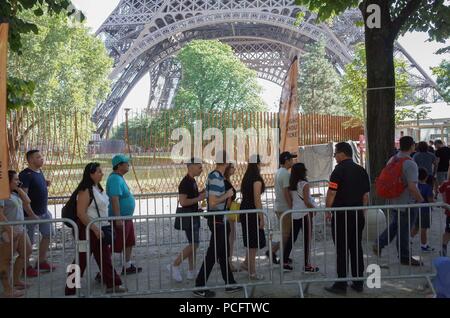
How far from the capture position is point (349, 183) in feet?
18.0

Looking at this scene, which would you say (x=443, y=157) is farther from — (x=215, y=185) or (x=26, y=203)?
(x=26, y=203)

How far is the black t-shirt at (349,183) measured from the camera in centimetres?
545

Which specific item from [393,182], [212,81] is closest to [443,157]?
[393,182]

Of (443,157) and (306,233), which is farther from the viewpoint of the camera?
(443,157)

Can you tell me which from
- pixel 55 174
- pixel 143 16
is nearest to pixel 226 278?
pixel 55 174

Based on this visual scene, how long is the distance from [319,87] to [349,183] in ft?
146

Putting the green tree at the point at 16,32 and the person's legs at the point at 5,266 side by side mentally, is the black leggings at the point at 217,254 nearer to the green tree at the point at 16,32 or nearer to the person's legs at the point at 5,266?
the person's legs at the point at 5,266

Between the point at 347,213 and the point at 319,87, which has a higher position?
the point at 319,87

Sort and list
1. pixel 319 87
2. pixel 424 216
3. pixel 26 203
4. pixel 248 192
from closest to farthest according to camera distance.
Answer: pixel 248 192
pixel 26 203
pixel 424 216
pixel 319 87

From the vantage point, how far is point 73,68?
30.3m

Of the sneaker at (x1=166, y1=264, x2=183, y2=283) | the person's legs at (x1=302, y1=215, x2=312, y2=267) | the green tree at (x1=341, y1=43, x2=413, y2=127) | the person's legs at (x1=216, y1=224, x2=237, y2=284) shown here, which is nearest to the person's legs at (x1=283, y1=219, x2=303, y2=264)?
the person's legs at (x1=302, y1=215, x2=312, y2=267)

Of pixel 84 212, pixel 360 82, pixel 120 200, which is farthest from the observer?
pixel 360 82

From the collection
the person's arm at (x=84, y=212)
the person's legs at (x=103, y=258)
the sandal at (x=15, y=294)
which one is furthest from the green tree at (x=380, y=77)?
the sandal at (x=15, y=294)

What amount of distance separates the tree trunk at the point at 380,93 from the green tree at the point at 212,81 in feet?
106
